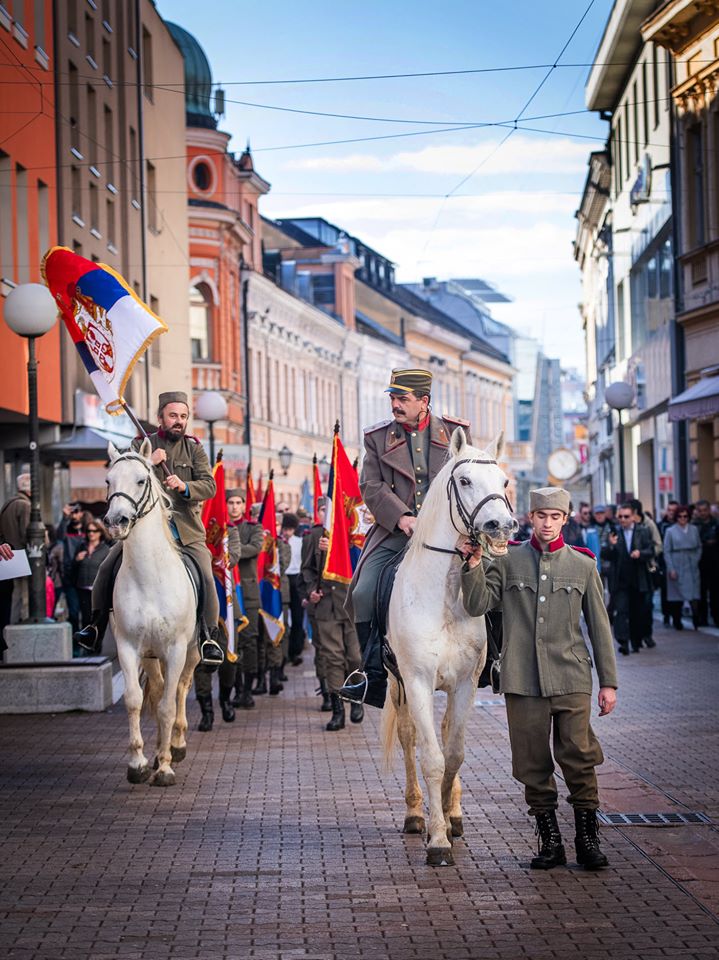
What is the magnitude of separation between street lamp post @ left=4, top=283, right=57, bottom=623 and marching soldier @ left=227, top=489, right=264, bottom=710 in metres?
1.93

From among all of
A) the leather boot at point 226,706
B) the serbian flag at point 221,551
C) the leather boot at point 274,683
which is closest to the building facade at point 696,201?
the leather boot at point 274,683

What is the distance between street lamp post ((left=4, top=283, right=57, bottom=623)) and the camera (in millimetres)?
17188

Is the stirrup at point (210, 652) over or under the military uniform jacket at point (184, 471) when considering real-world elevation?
under

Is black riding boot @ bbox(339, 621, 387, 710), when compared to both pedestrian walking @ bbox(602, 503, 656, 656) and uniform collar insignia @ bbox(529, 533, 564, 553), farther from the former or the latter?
pedestrian walking @ bbox(602, 503, 656, 656)

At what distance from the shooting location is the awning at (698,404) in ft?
82.9

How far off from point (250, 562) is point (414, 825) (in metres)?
7.75

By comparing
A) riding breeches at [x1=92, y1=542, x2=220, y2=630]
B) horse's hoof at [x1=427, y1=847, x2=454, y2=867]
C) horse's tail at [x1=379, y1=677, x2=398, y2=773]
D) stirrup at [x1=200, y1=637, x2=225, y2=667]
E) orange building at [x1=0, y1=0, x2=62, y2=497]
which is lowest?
horse's hoof at [x1=427, y1=847, x2=454, y2=867]

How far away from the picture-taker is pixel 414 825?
9.73 metres

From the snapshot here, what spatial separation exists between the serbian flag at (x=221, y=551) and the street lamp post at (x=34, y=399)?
190 cm

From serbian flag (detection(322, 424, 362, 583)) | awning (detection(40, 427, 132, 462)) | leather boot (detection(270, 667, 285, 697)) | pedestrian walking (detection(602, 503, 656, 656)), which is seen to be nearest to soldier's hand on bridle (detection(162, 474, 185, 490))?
serbian flag (detection(322, 424, 362, 583))

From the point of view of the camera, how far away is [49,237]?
3031cm

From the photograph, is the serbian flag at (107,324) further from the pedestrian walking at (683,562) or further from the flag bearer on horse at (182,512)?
the pedestrian walking at (683,562)

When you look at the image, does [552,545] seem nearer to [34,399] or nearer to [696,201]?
[34,399]

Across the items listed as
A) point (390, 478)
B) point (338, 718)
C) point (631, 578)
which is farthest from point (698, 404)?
point (390, 478)
